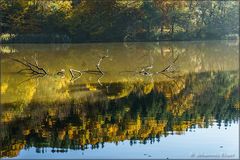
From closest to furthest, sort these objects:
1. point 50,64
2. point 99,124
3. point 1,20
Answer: point 99,124
point 50,64
point 1,20

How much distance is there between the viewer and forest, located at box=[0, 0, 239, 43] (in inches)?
2430

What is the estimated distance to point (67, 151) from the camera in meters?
13.8

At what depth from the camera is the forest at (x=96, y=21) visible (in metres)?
61.7

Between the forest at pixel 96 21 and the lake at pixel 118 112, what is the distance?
30438 millimetres

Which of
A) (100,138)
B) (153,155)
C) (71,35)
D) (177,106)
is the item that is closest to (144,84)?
(177,106)

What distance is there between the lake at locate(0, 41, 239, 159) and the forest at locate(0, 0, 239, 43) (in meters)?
30.4

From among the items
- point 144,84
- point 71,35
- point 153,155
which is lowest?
point 153,155

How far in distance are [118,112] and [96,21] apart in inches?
1763

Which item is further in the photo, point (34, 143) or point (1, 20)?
point (1, 20)

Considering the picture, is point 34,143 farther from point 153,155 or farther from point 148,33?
point 148,33

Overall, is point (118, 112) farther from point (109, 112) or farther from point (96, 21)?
point (96, 21)

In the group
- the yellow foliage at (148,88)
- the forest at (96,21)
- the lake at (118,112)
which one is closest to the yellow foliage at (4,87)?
the lake at (118,112)

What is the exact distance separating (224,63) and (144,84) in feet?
42.6

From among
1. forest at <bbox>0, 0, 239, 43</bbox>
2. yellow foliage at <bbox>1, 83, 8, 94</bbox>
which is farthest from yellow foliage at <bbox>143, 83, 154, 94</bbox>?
forest at <bbox>0, 0, 239, 43</bbox>
